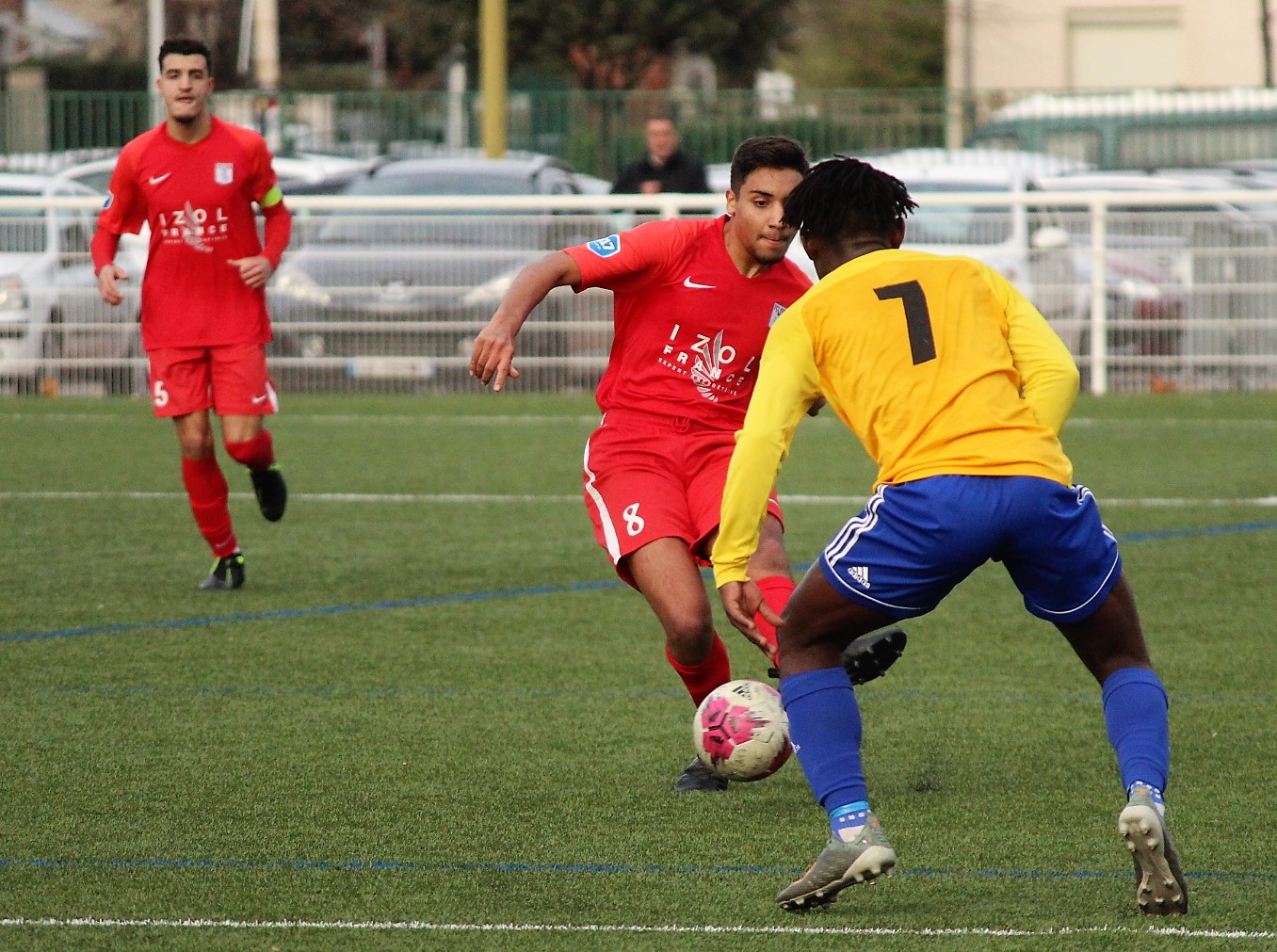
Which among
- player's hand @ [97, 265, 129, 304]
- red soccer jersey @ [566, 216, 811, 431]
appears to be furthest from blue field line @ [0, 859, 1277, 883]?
player's hand @ [97, 265, 129, 304]

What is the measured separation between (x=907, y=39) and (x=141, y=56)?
56.1ft

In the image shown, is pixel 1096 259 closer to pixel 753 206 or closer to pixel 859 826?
pixel 753 206

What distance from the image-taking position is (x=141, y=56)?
44.5 m

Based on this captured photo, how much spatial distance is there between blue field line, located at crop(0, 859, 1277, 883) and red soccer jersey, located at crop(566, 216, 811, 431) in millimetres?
1561

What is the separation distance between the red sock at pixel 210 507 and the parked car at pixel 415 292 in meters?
8.29

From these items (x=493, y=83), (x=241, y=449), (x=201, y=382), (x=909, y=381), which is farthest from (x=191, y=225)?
(x=493, y=83)

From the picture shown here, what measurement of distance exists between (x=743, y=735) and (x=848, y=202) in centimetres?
143

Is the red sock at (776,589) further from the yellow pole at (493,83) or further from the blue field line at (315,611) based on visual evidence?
the yellow pole at (493,83)

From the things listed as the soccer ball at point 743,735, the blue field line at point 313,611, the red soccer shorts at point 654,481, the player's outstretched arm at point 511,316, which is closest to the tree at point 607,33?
the blue field line at point 313,611

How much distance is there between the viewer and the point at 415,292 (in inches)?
668

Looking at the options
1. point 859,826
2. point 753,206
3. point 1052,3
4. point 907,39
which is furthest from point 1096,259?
point 907,39

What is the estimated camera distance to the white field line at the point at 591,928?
407cm

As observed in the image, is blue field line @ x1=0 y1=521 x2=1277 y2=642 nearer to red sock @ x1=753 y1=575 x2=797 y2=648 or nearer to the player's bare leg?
the player's bare leg

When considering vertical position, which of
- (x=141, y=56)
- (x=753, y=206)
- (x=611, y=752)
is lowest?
(x=611, y=752)
